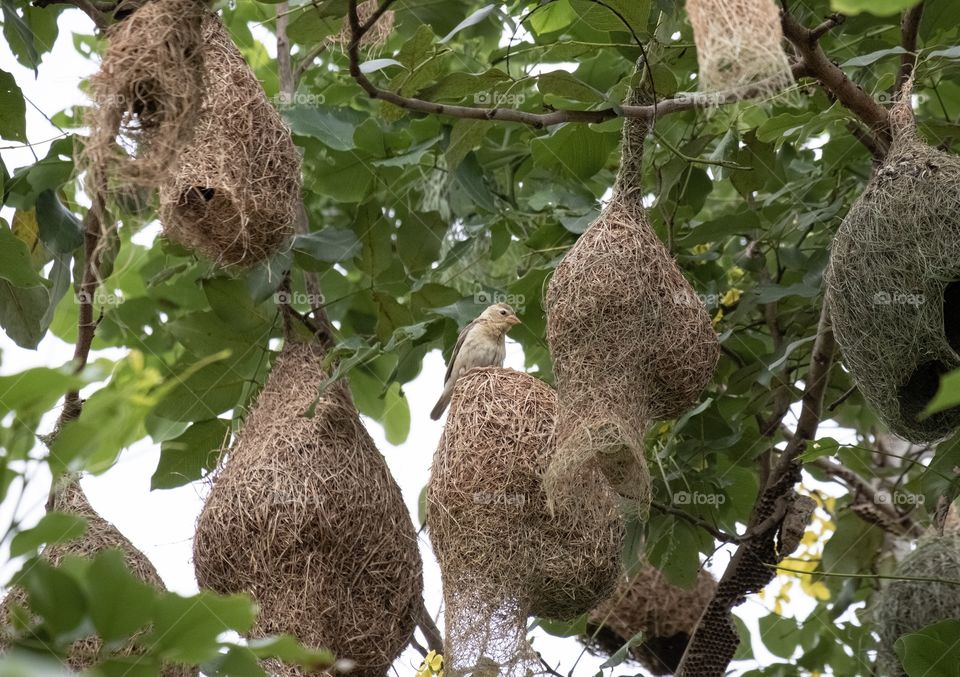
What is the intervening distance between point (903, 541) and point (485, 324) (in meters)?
1.78

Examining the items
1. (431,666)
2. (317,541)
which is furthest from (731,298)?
(317,541)

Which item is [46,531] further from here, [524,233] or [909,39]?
[524,233]

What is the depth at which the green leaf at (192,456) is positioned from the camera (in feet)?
11.7

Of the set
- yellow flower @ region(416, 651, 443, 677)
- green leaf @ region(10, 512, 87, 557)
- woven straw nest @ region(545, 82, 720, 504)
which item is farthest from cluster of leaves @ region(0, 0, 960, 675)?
green leaf @ region(10, 512, 87, 557)

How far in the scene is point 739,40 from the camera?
199 centimetres

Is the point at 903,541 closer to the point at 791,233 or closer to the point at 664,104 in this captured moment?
the point at 791,233

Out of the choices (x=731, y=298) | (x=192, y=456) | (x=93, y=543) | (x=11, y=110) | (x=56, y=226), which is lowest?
(x=93, y=543)

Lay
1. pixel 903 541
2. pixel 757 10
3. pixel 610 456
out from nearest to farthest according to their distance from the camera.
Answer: pixel 757 10
pixel 610 456
pixel 903 541

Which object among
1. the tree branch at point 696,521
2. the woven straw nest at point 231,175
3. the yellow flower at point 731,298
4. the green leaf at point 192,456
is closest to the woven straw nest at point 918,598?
the tree branch at point 696,521

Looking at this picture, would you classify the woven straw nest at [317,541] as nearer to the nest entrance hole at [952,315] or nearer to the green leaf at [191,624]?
the nest entrance hole at [952,315]

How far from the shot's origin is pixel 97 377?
1041 mm

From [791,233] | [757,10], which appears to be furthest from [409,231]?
[757,10]

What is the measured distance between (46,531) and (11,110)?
2170 millimetres

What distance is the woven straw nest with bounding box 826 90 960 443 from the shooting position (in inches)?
105
